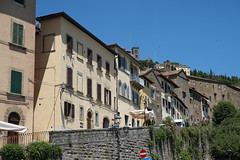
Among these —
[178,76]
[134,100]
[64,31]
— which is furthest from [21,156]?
[178,76]

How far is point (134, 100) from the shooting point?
4994 centimetres

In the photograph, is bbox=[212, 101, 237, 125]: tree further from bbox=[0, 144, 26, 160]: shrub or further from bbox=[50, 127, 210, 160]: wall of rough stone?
bbox=[0, 144, 26, 160]: shrub

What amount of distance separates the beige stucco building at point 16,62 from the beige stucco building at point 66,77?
219 cm

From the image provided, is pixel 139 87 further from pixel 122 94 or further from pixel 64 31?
pixel 64 31

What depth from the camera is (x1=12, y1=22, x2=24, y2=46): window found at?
101 ft

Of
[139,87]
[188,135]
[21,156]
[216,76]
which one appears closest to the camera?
[21,156]

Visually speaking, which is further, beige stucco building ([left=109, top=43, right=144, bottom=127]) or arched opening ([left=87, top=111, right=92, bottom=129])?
beige stucco building ([left=109, top=43, right=144, bottom=127])

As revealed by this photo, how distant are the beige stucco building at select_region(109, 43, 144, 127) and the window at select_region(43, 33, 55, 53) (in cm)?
1195

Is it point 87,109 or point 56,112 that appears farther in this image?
point 87,109

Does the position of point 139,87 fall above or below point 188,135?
above

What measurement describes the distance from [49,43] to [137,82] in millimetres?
17818

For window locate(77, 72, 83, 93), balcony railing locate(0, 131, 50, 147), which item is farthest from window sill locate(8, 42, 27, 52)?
balcony railing locate(0, 131, 50, 147)

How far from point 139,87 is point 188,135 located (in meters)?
9.86

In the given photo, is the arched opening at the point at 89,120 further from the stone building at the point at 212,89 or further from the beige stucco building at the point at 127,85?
the stone building at the point at 212,89
